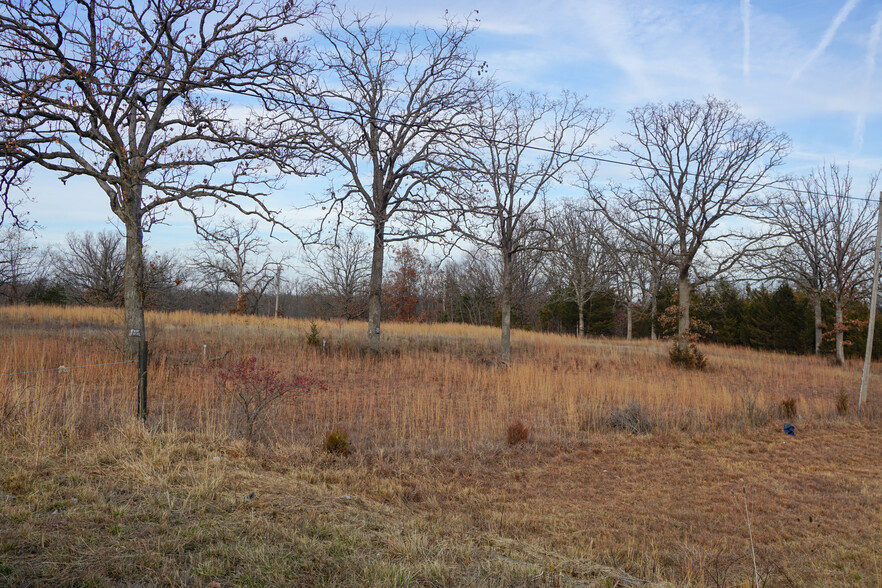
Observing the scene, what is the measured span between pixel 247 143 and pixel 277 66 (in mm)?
2189

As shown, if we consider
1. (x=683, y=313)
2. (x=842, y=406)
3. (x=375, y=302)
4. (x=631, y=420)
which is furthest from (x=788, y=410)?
(x=683, y=313)

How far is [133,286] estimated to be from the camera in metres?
12.3

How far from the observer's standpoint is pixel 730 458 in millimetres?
8828

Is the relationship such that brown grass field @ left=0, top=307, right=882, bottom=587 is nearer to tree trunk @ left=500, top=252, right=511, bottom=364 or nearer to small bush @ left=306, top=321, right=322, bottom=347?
small bush @ left=306, top=321, right=322, bottom=347

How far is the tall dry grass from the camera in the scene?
27.0ft

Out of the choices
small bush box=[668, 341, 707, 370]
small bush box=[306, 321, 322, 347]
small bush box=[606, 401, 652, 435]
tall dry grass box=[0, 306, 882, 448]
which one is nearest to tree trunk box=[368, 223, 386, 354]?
tall dry grass box=[0, 306, 882, 448]

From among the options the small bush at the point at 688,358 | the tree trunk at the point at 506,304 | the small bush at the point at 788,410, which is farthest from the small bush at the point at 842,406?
the tree trunk at the point at 506,304

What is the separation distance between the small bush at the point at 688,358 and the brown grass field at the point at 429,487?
26.7ft

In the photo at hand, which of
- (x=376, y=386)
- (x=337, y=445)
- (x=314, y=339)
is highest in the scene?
(x=314, y=339)

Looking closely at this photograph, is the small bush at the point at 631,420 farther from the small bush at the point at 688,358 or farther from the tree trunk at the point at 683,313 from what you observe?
the tree trunk at the point at 683,313

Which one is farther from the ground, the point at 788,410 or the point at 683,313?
the point at 683,313

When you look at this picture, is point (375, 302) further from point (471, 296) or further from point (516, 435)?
point (471, 296)

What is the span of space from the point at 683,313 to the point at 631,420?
1520 centimetres

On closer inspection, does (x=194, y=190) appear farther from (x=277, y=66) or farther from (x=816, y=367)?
(x=816, y=367)
